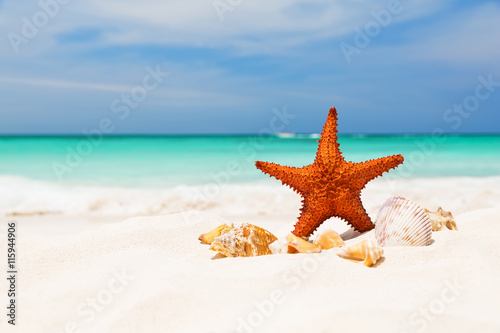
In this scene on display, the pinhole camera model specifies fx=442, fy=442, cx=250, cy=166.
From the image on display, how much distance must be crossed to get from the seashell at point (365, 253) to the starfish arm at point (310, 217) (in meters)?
0.88

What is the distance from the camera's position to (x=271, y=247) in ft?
9.68

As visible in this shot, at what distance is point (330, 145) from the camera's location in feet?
12.1

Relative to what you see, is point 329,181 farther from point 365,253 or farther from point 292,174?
point 365,253

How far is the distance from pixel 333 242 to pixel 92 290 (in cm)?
161

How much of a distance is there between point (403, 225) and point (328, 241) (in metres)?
0.54

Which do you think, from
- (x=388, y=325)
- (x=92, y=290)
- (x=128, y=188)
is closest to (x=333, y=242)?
(x=388, y=325)

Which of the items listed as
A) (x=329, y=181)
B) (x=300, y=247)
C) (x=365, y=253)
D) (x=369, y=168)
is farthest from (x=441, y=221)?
(x=300, y=247)

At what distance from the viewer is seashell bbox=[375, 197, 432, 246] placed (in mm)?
3045

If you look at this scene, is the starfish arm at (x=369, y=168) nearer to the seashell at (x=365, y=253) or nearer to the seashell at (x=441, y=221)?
the seashell at (x=441, y=221)

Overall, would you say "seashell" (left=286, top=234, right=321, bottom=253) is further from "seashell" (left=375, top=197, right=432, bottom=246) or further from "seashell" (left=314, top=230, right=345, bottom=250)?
"seashell" (left=375, top=197, right=432, bottom=246)

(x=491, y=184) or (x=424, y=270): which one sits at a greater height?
(x=491, y=184)

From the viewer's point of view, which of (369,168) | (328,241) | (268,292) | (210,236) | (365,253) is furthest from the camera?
(369,168)

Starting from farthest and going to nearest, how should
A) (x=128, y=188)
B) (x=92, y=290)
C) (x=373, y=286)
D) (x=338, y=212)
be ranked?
(x=128, y=188) < (x=338, y=212) < (x=92, y=290) < (x=373, y=286)

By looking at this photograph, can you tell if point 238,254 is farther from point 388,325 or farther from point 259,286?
point 388,325
